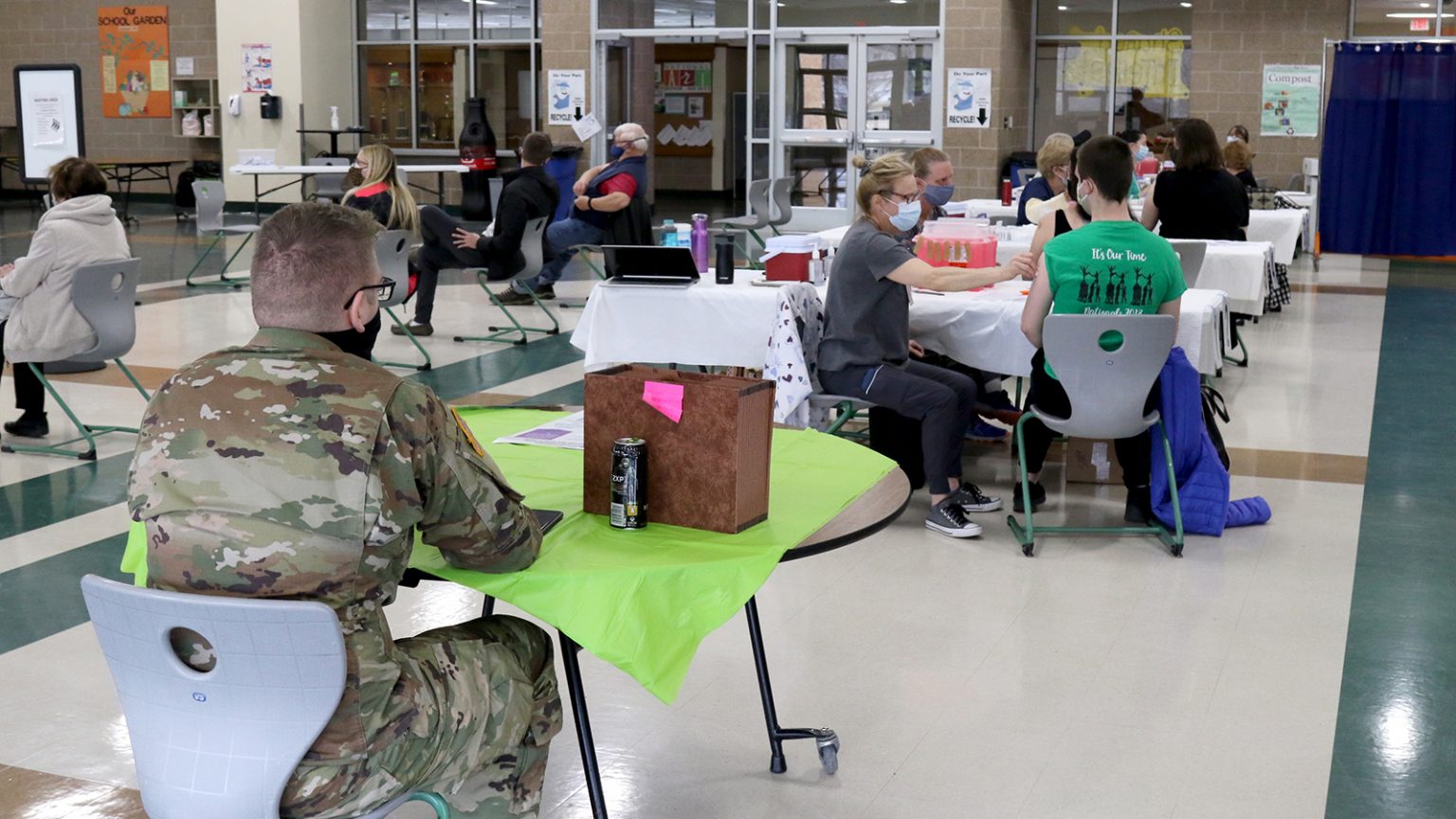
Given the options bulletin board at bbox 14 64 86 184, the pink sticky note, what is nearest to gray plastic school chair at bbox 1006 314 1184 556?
the pink sticky note

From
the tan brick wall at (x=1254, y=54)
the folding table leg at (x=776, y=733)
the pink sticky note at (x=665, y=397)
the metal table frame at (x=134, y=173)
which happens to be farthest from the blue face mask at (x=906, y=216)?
the metal table frame at (x=134, y=173)

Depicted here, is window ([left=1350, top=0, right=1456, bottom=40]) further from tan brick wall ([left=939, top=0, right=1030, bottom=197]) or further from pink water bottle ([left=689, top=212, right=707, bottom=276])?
pink water bottle ([left=689, top=212, right=707, bottom=276])

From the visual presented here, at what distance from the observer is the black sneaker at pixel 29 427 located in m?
5.90

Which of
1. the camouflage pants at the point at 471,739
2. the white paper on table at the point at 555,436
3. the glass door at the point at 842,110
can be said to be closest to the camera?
the camouflage pants at the point at 471,739

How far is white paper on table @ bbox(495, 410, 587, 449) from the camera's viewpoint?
9.12 feet

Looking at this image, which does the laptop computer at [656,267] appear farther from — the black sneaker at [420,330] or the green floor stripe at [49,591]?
the black sneaker at [420,330]

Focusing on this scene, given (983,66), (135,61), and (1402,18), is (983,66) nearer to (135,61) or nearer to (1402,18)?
(1402,18)

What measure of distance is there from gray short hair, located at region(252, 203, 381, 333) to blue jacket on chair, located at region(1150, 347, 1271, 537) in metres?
3.22

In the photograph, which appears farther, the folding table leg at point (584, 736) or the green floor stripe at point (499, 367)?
the green floor stripe at point (499, 367)

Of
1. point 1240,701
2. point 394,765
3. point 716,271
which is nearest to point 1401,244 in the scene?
point 716,271

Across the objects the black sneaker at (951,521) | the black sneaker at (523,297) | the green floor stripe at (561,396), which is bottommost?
the black sneaker at (951,521)

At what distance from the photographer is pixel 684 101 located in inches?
850

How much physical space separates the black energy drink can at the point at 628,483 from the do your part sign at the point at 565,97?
13591mm

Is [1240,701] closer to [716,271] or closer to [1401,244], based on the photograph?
[716,271]
